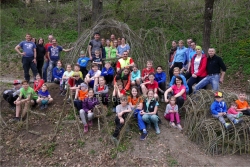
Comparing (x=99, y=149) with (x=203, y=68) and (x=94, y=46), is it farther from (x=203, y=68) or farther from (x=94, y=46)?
(x=94, y=46)

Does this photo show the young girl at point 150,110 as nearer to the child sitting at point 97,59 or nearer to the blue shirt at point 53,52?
the child sitting at point 97,59

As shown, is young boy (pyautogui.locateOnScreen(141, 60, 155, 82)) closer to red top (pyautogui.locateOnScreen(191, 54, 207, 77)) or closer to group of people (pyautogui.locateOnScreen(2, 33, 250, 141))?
group of people (pyautogui.locateOnScreen(2, 33, 250, 141))

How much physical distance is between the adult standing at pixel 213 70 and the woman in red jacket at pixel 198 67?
0.10 metres

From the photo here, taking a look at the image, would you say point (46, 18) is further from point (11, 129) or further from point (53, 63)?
point (11, 129)

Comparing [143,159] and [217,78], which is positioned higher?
[217,78]

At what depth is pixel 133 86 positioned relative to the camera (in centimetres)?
609

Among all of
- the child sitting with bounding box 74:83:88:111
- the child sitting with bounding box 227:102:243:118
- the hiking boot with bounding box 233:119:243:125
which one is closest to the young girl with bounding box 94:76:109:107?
the child sitting with bounding box 74:83:88:111

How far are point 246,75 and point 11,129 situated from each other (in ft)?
25.6

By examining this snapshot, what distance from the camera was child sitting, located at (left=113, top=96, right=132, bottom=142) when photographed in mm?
5402

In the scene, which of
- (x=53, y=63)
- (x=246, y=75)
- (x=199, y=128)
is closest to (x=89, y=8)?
(x=53, y=63)

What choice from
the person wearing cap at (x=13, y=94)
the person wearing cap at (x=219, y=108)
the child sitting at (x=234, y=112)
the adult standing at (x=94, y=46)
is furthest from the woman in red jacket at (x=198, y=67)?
the person wearing cap at (x=13, y=94)

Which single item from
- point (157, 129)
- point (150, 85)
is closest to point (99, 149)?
point (157, 129)

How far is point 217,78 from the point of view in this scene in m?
6.09

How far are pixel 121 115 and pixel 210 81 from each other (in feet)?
7.56
